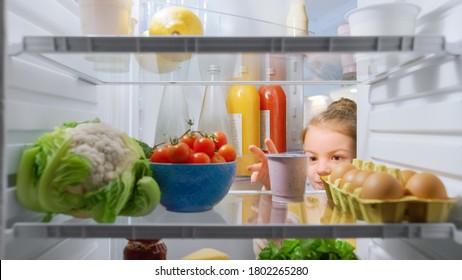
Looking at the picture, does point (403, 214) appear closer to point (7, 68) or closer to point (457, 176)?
point (457, 176)

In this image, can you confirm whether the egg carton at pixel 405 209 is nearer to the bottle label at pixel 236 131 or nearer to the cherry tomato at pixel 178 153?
the cherry tomato at pixel 178 153

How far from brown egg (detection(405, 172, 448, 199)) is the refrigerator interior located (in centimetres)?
5

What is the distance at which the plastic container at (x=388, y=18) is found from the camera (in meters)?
0.88

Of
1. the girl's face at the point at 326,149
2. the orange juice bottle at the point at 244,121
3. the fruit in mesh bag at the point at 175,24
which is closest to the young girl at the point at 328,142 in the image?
the girl's face at the point at 326,149

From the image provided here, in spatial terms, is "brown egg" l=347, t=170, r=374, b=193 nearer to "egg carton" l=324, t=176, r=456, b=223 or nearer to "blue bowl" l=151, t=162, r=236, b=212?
"egg carton" l=324, t=176, r=456, b=223

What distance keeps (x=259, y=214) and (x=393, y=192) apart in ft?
1.10

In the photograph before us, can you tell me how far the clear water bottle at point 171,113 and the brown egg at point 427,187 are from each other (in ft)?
2.95

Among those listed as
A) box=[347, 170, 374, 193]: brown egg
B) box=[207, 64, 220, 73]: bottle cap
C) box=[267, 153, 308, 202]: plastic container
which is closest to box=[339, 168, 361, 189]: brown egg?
box=[347, 170, 374, 193]: brown egg

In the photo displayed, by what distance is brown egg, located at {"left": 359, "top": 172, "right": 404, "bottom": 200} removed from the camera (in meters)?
0.80

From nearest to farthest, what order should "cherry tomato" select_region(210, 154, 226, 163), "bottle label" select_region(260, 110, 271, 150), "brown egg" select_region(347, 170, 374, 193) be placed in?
1. "brown egg" select_region(347, 170, 374, 193)
2. "cherry tomato" select_region(210, 154, 226, 163)
3. "bottle label" select_region(260, 110, 271, 150)

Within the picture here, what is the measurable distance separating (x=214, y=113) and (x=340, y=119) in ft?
2.05

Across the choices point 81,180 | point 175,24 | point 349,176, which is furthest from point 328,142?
point 81,180

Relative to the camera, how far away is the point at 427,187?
0.79m

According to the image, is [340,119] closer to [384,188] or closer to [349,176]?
[349,176]
